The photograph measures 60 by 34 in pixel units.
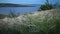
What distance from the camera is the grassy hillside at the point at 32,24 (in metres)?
1.73

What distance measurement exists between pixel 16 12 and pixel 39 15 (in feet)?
0.85

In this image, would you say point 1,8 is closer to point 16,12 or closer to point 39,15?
point 16,12

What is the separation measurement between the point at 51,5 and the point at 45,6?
0.23 feet

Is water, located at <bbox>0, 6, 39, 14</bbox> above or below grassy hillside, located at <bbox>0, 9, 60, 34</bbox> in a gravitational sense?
above

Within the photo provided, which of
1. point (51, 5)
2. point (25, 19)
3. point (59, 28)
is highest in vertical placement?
point (51, 5)

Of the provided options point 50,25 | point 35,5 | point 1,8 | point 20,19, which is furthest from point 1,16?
point 50,25

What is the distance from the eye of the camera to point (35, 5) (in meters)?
1.81

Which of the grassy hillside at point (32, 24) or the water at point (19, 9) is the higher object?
the water at point (19, 9)

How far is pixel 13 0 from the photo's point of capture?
1.81m

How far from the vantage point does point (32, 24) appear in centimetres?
174

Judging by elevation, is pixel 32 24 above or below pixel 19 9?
below

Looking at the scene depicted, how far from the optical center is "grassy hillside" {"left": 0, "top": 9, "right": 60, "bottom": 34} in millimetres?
1732

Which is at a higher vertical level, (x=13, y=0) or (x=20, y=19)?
(x=13, y=0)

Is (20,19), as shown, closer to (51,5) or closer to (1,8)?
(1,8)
